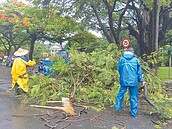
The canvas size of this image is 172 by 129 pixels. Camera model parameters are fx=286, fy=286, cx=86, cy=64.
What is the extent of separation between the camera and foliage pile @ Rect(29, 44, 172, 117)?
843 centimetres

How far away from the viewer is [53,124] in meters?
5.93

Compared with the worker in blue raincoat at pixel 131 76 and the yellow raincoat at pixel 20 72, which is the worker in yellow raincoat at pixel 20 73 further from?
the worker in blue raincoat at pixel 131 76

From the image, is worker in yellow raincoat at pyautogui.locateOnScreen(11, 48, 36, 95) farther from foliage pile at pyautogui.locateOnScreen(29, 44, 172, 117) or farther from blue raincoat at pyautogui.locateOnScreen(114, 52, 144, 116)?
blue raincoat at pyautogui.locateOnScreen(114, 52, 144, 116)

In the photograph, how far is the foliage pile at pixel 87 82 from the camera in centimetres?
843

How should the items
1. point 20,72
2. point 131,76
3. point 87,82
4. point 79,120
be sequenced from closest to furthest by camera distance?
point 79,120
point 131,76
point 20,72
point 87,82

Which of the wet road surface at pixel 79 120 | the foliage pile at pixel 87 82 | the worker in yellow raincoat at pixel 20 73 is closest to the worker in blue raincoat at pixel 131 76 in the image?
the wet road surface at pixel 79 120

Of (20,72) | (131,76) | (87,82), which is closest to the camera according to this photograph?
(131,76)

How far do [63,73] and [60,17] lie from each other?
8.94 m

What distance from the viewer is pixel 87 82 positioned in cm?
933

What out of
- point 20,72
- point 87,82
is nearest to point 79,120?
point 87,82

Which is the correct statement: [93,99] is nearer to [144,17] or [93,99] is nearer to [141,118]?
[141,118]

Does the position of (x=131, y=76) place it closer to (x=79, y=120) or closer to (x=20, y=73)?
(x=79, y=120)

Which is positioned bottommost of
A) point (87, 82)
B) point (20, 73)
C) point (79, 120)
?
point (79, 120)

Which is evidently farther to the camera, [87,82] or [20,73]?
[87,82]
